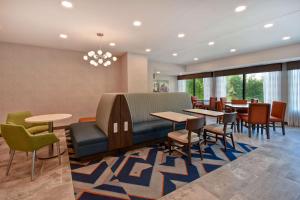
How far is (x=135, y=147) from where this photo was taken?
3.39 metres

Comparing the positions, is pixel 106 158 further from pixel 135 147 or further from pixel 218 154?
pixel 218 154

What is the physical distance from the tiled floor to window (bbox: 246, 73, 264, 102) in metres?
3.71

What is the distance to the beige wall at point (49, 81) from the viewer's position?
442 cm

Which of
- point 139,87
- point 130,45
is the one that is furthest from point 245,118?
point 130,45

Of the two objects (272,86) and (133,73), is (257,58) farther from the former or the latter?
(133,73)

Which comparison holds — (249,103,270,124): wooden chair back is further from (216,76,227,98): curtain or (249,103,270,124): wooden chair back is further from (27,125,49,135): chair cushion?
(27,125,49,135): chair cushion

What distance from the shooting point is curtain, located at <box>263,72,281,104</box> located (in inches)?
217

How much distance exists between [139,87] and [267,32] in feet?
14.1

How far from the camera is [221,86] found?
7.43 m

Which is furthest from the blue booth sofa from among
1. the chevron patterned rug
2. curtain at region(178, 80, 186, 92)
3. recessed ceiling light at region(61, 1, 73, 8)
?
curtain at region(178, 80, 186, 92)

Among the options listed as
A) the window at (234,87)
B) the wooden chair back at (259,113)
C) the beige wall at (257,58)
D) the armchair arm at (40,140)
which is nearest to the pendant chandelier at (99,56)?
the armchair arm at (40,140)

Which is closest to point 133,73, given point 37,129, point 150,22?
point 150,22

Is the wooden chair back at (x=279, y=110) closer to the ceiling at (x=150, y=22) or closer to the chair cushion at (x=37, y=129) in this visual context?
the ceiling at (x=150, y=22)

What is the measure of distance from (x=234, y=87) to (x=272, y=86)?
5.10 feet
